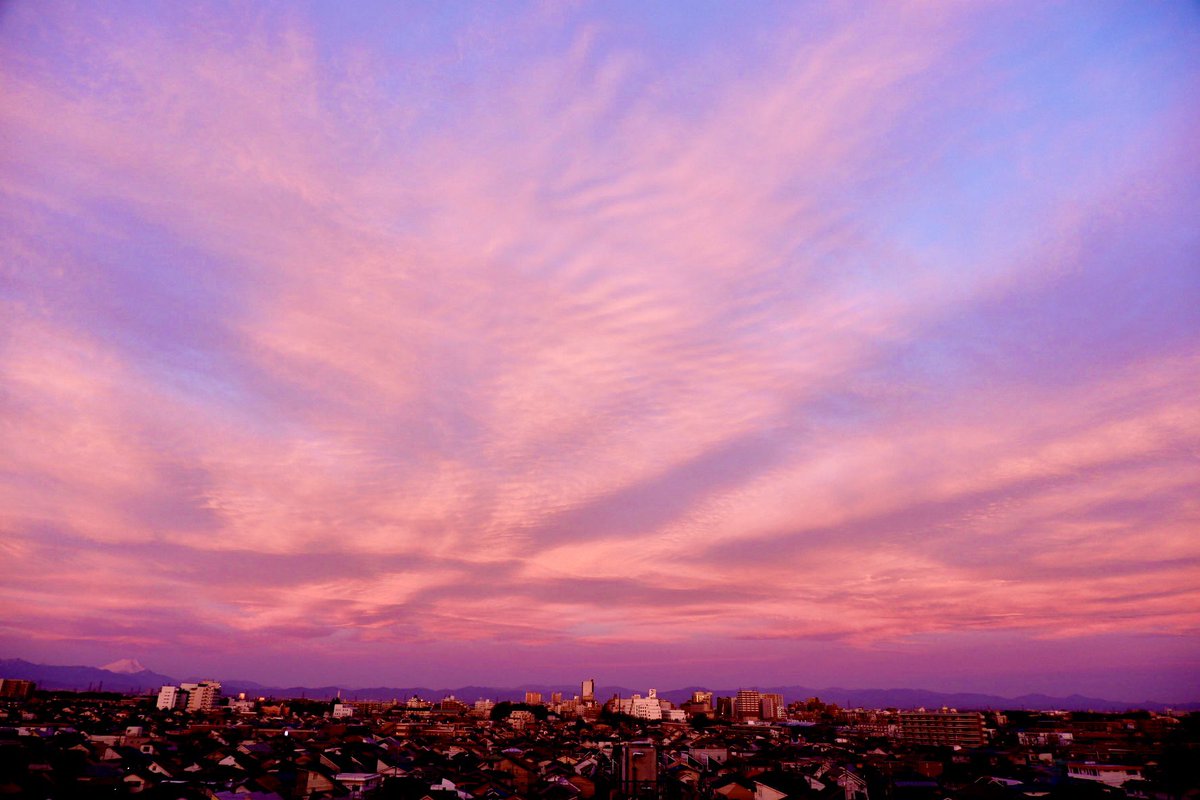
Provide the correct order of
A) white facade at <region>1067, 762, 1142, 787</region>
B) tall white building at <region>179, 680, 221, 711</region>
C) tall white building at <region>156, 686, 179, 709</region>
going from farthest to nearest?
1. tall white building at <region>179, 680, 221, 711</region>
2. tall white building at <region>156, 686, 179, 709</region>
3. white facade at <region>1067, 762, 1142, 787</region>

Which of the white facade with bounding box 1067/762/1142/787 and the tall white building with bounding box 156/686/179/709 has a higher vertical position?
the white facade with bounding box 1067/762/1142/787

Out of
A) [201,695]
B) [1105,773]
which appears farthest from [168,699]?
[1105,773]

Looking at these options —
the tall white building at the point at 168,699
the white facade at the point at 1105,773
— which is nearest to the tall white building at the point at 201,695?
the tall white building at the point at 168,699

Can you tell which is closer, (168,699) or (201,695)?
(168,699)

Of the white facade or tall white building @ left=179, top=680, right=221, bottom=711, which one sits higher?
the white facade

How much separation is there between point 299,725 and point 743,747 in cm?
5121

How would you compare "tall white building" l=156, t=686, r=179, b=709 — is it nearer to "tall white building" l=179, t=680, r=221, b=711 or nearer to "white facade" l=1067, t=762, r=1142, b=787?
"tall white building" l=179, t=680, r=221, b=711

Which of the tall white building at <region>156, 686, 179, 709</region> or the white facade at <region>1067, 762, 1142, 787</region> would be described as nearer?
the white facade at <region>1067, 762, 1142, 787</region>

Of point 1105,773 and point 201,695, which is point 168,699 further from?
point 1105,773

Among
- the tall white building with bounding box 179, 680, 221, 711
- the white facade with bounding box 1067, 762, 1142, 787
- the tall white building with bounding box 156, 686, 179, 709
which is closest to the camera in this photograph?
the white facade with bounding box 1067, 762, 1142, 787

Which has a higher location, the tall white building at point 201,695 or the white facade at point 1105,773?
the white facade at point 1105,773

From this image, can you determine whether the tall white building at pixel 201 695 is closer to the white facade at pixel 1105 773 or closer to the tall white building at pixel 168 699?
the tall white building at pixel 168 699

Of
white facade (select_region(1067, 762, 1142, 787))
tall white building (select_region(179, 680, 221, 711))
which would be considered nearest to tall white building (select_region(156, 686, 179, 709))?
tall white building (select_region(179, 680, 221, 711))

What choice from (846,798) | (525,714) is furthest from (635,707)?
(846,798)
